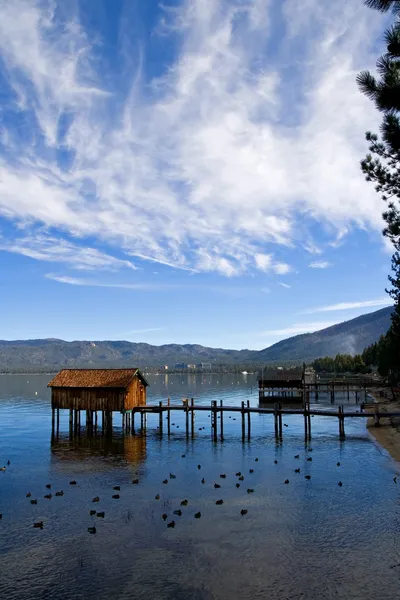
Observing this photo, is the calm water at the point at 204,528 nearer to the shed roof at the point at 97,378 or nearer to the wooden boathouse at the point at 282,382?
the shed roof at the point at 97,378

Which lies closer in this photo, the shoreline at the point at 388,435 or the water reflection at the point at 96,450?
the water reflection at the point at 96,450

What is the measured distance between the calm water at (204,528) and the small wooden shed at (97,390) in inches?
343

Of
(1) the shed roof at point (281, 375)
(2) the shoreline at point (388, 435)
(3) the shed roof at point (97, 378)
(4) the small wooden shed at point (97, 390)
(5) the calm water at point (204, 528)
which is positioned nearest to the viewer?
(5) the calm water at point (204, 528)

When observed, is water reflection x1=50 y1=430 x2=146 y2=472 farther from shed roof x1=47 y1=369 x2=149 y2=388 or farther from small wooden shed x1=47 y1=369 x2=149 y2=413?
shed roof x1=47 y1=369 x2=149 y2=388

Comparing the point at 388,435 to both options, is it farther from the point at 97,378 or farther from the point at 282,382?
the point at 282,382

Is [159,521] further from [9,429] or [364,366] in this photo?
[364,366]

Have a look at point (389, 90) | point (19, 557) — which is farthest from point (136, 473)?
point (389, 90)

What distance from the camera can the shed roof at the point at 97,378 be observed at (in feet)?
173

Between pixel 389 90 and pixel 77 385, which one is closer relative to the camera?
pixel 389 90

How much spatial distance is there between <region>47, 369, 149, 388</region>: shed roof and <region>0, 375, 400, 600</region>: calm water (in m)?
9.65

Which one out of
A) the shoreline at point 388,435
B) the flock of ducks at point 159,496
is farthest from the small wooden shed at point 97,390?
the shoreline at point 388,435

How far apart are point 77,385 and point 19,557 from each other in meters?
32.7

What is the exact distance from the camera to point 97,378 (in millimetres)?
53906

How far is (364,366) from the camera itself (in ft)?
514
